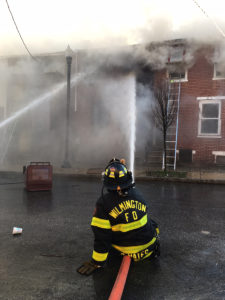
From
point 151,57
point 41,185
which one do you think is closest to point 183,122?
point 151,57

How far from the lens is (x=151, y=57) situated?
1076 centimetres

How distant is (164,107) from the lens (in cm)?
982

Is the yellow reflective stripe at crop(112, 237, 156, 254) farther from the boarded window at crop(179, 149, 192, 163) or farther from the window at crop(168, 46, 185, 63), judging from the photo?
the window at crop(168, 46, 185, 63)

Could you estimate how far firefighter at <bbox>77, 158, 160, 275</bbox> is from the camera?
2656 millimetres

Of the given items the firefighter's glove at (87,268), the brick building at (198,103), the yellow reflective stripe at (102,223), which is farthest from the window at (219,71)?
the firefighter's glove at (87,268)

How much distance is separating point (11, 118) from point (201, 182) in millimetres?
11647

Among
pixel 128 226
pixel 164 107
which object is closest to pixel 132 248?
pixel 128 226

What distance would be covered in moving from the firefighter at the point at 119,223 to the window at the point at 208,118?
9462 millimetres

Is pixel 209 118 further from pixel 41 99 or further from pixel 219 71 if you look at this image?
pixel 41 99

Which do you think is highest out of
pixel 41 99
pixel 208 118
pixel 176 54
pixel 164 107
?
pixel 176 54

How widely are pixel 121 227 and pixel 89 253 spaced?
86 centimetres

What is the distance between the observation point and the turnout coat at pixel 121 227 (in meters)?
2.65

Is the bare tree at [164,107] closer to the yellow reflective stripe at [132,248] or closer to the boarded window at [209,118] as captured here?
the boarded window at [209,118]

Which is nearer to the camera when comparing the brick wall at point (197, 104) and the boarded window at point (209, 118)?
the brick wall at point (197, 104)
